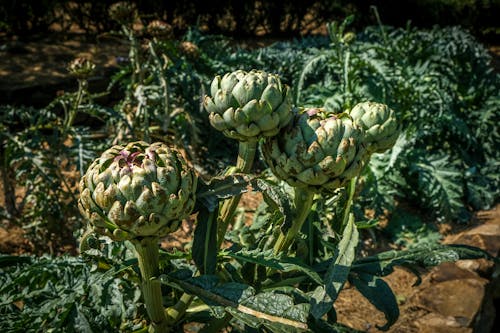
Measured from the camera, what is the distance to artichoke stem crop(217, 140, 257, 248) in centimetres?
111

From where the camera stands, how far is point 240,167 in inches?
45.1

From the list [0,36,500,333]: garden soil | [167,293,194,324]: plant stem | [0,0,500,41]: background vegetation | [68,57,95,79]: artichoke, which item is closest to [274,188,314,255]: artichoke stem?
[167,293,194,324]: plant stem

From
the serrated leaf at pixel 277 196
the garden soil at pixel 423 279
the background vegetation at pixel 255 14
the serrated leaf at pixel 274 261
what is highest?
the serrated leaf at pixel 277 196

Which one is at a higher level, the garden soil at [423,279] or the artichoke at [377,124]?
the artichoke at [377,124]

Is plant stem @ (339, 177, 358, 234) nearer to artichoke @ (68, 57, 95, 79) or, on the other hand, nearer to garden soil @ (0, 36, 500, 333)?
garden soil @ (0, 36, 500, 333)

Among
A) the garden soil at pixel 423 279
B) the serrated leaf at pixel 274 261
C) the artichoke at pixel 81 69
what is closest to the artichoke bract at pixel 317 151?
the serrated leaf at pixel 274 261

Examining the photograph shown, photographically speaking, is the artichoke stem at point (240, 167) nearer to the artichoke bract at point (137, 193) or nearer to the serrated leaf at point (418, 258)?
the artichoke bract at point (137, 193)

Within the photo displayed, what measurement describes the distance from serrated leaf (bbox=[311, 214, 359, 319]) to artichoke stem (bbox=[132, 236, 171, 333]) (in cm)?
32

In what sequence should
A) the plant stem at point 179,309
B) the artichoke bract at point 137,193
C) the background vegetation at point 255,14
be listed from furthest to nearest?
the background vegetation at point 255,14
the plant stem at point 179,309
the artichoke bract at point 137,193

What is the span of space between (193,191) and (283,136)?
0.21 metres

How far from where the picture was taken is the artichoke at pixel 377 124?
47.3 inches

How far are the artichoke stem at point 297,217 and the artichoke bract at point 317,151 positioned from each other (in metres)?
0.08

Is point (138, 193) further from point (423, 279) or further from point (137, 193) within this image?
point (423, 279)

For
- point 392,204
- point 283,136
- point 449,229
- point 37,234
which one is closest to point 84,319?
point 283,136
